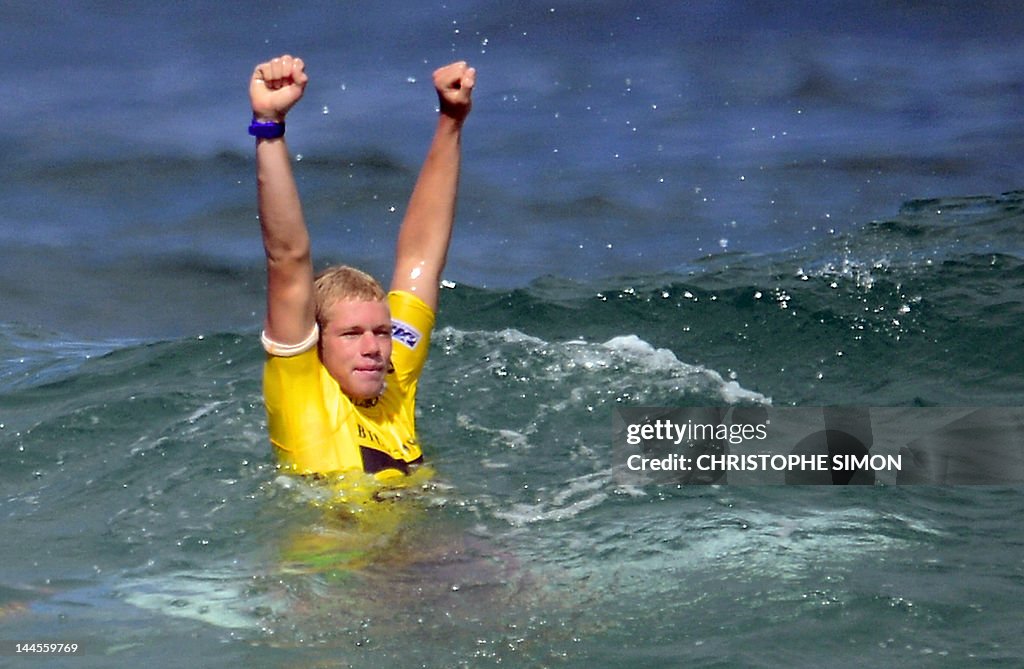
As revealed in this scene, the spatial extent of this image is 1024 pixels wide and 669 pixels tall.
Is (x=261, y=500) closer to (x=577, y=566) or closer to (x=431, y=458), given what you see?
(x=431, y=458)

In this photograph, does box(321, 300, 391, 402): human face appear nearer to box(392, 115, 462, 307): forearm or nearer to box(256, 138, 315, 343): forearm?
box(256, 138, 315, 343): forearm

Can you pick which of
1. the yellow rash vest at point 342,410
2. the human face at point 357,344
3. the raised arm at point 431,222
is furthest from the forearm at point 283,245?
the raised arm at point 431,222

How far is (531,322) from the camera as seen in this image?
8227 mm

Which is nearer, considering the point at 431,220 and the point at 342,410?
the point at 342,410

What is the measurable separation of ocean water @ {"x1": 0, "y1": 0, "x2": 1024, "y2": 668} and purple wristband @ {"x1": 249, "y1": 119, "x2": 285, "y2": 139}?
135 centimetres

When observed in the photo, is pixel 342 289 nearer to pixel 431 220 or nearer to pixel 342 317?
pixel 342 317

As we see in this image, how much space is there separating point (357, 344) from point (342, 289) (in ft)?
0.67

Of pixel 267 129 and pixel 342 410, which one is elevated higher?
pixel 267 129

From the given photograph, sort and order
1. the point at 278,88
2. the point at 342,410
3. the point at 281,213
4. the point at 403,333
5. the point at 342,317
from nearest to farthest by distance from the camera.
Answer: the point at 278,88, the point at 281,213, the point at 342,317, the point at 342,410, the point at 403,333

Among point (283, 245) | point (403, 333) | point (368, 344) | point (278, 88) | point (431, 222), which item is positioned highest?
point (278, 88)

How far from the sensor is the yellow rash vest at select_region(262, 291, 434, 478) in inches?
195

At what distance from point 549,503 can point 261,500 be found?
1083mm

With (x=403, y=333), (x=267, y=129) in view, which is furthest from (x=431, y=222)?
(x=267, y=129)

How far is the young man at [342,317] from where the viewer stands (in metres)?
4.56
